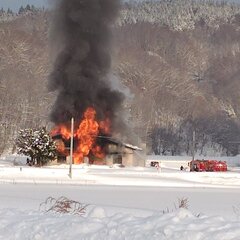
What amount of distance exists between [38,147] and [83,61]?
17045 millimetres

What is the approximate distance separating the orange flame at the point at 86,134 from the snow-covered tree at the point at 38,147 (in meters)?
7.12

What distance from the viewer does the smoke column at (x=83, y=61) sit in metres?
72.0

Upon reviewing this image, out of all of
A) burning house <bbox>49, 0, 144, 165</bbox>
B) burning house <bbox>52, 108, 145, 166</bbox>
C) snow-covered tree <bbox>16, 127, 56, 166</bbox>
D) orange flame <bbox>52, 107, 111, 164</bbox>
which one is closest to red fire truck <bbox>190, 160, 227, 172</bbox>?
burning house <bbox>52, 108, 145, 166</bbox>

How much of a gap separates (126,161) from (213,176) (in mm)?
27877

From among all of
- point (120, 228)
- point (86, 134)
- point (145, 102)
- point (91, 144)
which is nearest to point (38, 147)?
point (86, 134)

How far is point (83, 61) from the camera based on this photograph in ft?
240

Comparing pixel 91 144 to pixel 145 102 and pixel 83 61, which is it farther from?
pixel 145 102

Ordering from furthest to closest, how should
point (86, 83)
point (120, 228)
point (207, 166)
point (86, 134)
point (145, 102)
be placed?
1. point (145, 102)
2. point (86, 83)
3. point (86, 134)
4. point (207, 166)
5. point (120, 228)

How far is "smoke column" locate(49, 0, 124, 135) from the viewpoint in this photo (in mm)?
72000

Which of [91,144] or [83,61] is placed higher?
[83,61]

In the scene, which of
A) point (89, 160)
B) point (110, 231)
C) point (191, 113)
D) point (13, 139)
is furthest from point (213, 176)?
point (191, 113)

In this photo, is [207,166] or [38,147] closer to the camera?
[38,147]

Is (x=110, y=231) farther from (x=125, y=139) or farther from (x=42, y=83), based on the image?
(x=42, y=83)

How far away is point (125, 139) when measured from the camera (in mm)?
80875
